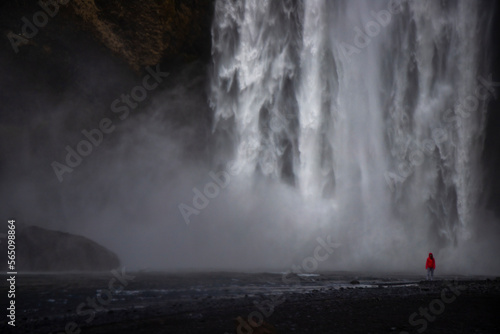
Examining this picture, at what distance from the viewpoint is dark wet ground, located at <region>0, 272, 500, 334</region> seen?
649cm

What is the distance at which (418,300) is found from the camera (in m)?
9.67

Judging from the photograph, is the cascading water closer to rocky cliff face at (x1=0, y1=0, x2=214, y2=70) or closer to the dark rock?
rocky cliff face at (x1=0, y1=0, x2=214, y2=70)

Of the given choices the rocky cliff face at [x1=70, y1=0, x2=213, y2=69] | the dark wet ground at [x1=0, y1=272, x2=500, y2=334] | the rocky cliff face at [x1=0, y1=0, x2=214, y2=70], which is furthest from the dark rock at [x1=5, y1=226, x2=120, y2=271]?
the rocky cliff face at [x1=70, y1=0, x2=213, y2=69]

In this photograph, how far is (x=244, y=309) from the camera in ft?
26.8

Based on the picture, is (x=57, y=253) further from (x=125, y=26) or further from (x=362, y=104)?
(x=362, y=104)

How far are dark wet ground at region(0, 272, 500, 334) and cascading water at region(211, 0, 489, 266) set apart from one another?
57.3 feet

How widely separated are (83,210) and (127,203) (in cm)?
282

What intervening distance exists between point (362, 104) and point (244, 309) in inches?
1011

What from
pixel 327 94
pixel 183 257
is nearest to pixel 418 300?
pixel 183 257

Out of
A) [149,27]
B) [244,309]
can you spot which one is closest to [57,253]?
[244,309]

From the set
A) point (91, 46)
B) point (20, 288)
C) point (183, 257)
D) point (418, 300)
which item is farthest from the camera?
point (91, 46)

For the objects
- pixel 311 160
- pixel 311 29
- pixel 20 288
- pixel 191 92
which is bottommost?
pixel 20 288

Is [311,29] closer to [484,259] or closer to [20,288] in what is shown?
[484,259]

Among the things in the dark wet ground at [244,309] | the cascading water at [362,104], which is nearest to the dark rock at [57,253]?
the dark wet ground at [244,309]
